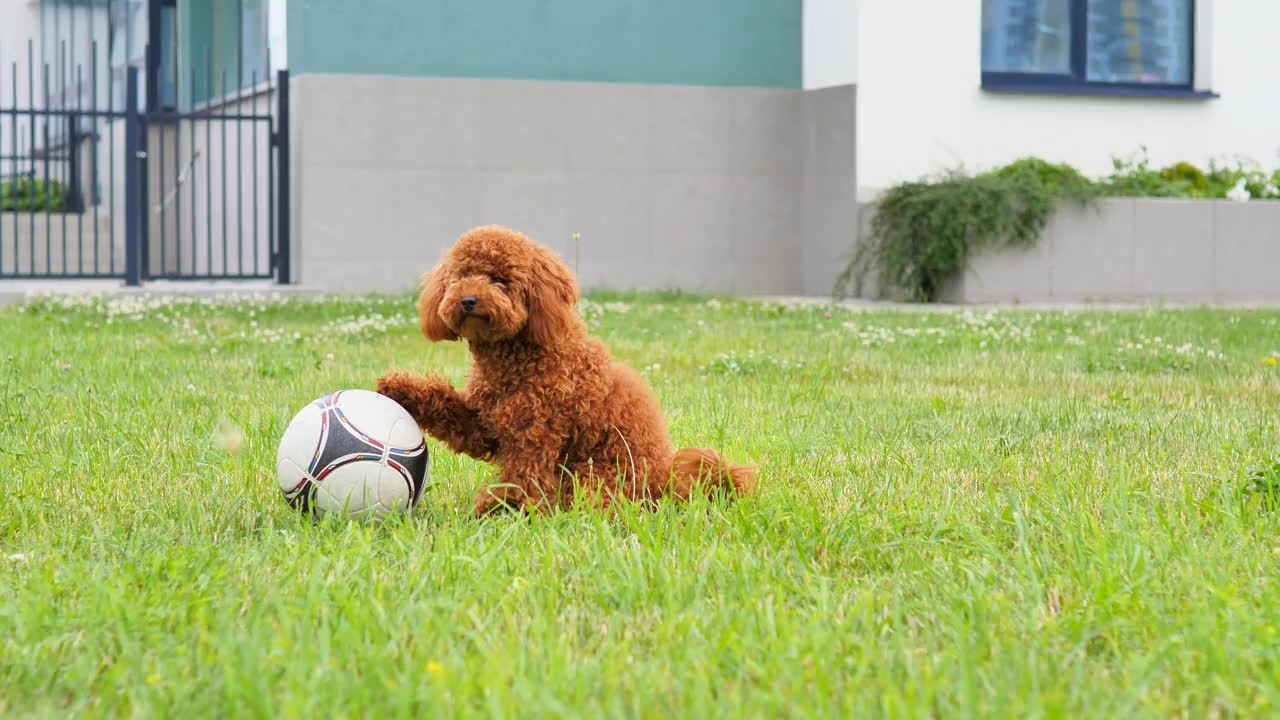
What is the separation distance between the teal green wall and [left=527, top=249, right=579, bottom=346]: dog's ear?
32.3 feet

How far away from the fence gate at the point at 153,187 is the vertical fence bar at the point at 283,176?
1 cm

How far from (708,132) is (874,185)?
173 cm

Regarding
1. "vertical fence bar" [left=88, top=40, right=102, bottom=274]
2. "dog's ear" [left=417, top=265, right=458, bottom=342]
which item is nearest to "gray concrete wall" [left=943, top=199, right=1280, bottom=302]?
"vertical fence bar" [left=88, top=40, right=102, bottom=274]

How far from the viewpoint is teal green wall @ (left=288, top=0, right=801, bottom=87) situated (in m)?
13.0

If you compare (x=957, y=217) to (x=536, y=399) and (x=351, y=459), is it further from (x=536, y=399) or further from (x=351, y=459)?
(x=351, y=459)

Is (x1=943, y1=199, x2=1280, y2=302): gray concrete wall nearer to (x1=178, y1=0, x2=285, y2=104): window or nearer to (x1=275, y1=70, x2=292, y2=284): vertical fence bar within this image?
(x1=275, y1=70, x2=292, y2=284): vertical fence bar

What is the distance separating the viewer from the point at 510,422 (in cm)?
381

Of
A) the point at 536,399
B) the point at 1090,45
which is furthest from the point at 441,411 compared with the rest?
the point at 1090,45

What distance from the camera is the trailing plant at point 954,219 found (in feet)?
41.1

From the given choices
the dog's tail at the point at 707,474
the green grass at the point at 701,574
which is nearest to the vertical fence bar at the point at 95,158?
the green grass at the point at 701,574

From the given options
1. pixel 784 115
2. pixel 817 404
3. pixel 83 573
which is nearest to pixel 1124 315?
pixel 784 115

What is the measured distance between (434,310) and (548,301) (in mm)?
306

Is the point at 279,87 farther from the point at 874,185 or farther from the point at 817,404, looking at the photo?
the point at 817,404

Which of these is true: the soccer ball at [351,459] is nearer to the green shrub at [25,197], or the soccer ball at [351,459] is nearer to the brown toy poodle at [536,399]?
the brown toy poodle at [536,399]
